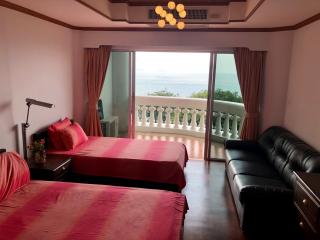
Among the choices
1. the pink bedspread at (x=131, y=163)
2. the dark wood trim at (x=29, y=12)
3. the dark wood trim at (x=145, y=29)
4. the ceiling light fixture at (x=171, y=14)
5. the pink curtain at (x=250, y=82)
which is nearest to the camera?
the ceiling light fixture at (x=171, y=14)

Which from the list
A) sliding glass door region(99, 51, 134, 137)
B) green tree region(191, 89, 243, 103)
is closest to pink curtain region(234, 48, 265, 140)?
green tree region(191, 89, 243, 103)

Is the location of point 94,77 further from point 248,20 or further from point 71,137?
point 248,20

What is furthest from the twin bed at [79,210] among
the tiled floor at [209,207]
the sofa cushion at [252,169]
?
the sofa cushion at [252,169]

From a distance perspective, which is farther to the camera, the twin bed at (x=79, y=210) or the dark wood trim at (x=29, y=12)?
the dark wood trim at (x=29, y=12)

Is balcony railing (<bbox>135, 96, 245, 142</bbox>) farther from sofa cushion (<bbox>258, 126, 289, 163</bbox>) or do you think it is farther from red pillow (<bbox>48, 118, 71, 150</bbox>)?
red pillow (<bbox>48, 118, 71, 150</bbox>)

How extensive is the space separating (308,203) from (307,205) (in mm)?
25

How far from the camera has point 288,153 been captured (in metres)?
3.19

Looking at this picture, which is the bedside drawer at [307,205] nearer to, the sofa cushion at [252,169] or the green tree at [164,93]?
the sofa cushion at [252,169]

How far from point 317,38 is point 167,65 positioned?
3267 mm

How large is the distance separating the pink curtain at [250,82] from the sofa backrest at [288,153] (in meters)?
0.40

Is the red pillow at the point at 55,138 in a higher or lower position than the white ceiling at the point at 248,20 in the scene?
lower

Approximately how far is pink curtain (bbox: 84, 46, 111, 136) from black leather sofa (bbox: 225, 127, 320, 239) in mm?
2514

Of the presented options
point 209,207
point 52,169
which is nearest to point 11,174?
point 52,169

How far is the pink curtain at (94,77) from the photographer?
469cm
